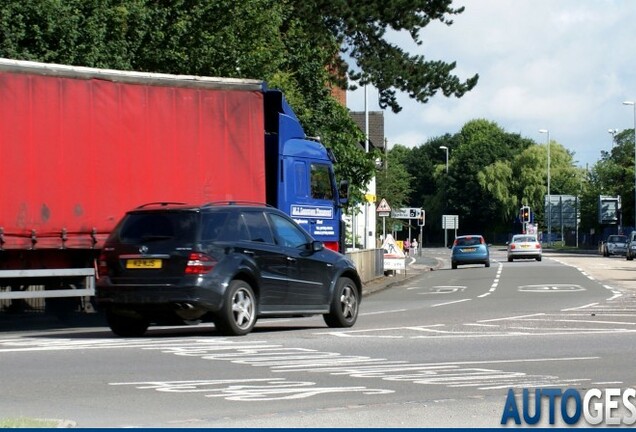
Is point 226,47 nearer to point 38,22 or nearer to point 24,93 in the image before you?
point 38,22

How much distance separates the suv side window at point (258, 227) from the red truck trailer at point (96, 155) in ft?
10.7

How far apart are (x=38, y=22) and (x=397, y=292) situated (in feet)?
43.2

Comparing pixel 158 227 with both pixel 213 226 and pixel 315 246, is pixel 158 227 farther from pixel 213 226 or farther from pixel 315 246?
pixel 315 246

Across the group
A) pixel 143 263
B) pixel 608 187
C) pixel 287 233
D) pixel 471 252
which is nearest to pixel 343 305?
pixel 287 233

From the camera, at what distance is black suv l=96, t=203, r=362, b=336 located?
17656 mm

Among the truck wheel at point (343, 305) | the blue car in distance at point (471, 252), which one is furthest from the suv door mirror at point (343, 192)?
the blue car in distance at point (471, 252)

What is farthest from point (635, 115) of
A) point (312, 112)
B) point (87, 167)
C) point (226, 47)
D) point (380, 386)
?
point (380, 386)

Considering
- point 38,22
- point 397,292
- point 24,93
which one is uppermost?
point 38,22

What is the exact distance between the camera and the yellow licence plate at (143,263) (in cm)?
1788

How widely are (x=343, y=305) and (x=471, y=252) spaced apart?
42446 millimetres

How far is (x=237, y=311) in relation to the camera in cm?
1798

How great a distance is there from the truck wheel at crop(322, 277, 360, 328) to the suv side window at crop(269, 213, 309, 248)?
0.91 m

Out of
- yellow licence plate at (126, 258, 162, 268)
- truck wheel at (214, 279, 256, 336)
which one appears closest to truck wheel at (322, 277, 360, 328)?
truck wheel at (214, 279, 256, 336)

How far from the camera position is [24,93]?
2014cm
